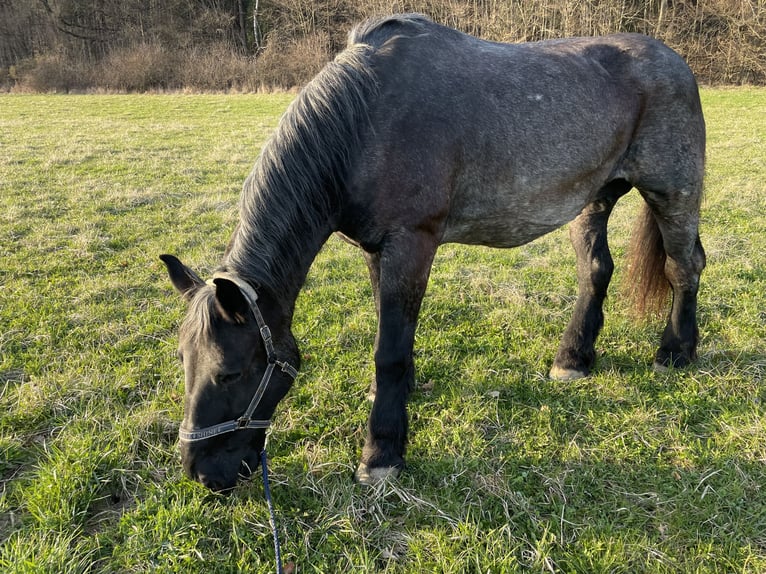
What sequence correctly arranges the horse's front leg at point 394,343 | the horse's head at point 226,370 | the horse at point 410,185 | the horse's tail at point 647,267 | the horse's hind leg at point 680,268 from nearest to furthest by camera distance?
the horse's head at point 226,370 < the horse at point 410,185 < the horse's front leg at point 394,343 < the horse's hind leg at point 680,268 < the horse's tail at point 647,267

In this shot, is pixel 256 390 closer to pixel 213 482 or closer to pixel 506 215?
pixel 213 482

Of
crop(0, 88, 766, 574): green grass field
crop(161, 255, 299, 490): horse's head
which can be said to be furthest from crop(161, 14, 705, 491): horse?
crop(0, 88, 766, 574): green grass field

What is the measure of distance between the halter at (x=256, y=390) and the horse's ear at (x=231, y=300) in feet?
0.10

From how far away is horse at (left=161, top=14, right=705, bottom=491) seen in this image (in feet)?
7.64

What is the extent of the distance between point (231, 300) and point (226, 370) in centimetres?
35

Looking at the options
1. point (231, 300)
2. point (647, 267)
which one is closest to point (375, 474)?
point (231, 300)

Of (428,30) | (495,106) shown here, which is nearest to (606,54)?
(495,106)

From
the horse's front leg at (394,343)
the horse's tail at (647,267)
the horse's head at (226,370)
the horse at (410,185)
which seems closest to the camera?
the horse's head at (226,370)

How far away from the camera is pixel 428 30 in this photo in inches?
118

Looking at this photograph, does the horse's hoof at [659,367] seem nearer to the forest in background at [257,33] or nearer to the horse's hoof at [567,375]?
the horse's hoof at [567,375]

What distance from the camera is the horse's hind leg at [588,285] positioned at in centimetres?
370

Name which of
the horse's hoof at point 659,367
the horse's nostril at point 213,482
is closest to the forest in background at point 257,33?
the horse's hoof at point 659,367

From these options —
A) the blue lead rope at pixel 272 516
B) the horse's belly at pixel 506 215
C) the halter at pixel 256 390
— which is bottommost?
the blue lead rope at pixel 272 516

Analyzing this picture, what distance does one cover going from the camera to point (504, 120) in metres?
2.96
